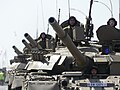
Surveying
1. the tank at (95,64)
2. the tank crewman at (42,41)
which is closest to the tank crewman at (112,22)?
the tank at (95,64)

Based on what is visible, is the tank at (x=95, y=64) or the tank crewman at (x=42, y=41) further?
the tank crewman at (x=42, y=41)

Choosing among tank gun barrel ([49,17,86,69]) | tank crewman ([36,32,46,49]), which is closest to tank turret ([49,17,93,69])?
tank gun barrel ([49,17,86,69])

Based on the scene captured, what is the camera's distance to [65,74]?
48.4ft

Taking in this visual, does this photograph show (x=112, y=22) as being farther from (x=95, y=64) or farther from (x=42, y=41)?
(x=42, y=41)

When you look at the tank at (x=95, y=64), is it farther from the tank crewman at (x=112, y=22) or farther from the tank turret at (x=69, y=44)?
the tank crewman at (x=112, y=22)

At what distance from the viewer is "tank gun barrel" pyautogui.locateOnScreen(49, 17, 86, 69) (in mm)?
13414

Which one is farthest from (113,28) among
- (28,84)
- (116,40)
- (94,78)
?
(28,84)

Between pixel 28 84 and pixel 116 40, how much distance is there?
15.0 feet

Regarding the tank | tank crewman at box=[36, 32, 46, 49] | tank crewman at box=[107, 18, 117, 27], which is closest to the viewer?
the tank

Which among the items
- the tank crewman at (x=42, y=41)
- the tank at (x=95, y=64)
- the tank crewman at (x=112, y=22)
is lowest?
the tank at (x=95, y=64)

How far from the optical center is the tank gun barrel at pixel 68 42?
44.0 feet

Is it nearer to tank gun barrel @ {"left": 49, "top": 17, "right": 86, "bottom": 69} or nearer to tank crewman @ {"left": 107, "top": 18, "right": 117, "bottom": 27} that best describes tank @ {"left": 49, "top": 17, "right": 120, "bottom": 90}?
tank gun barrel @ {"left": 49, "top": 17, "right": 86, "bottom": 69}

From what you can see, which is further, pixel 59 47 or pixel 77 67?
pixel 59 47

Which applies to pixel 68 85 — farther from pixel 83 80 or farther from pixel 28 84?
pixel 28 84
